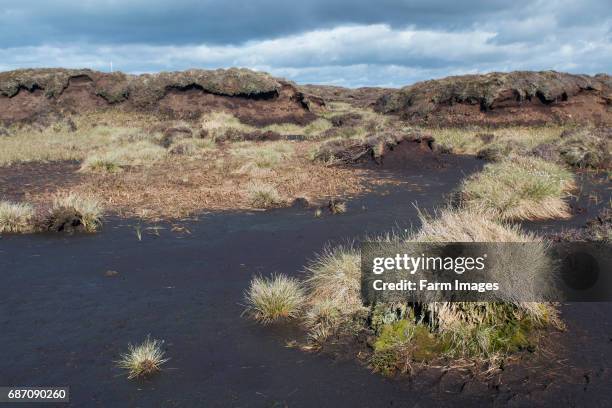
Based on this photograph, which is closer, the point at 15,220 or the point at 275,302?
the point at 275,302

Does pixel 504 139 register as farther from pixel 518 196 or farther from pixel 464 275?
pixel 464 275

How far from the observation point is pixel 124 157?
1778cm

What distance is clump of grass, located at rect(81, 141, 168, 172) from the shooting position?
640 inches

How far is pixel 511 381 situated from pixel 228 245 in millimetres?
5400

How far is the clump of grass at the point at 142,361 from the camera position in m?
4.64

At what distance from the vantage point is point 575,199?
11.7 meters

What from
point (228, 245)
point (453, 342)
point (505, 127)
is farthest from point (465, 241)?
point (505, 127)

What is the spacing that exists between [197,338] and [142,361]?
2.62ft

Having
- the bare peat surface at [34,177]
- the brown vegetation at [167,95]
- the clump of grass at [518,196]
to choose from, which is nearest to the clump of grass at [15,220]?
the bare peat surface at [34,177]

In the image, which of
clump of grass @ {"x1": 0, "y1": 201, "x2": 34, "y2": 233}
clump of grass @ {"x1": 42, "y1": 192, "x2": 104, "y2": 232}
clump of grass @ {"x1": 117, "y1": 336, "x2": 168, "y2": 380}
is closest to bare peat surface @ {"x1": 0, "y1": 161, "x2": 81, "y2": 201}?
clump of grass @ {"x1": 0, "y1": 201, "x2": 34, "y2": 233}

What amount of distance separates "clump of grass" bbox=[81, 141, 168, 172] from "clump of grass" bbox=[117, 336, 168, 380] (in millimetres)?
12391

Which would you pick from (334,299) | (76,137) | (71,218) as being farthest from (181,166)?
(334,299)

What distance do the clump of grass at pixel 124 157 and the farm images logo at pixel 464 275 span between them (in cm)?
1250

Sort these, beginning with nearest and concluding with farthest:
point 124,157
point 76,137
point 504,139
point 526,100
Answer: point 124,157 → point 504,139 → point 76,137 → point 526,100
